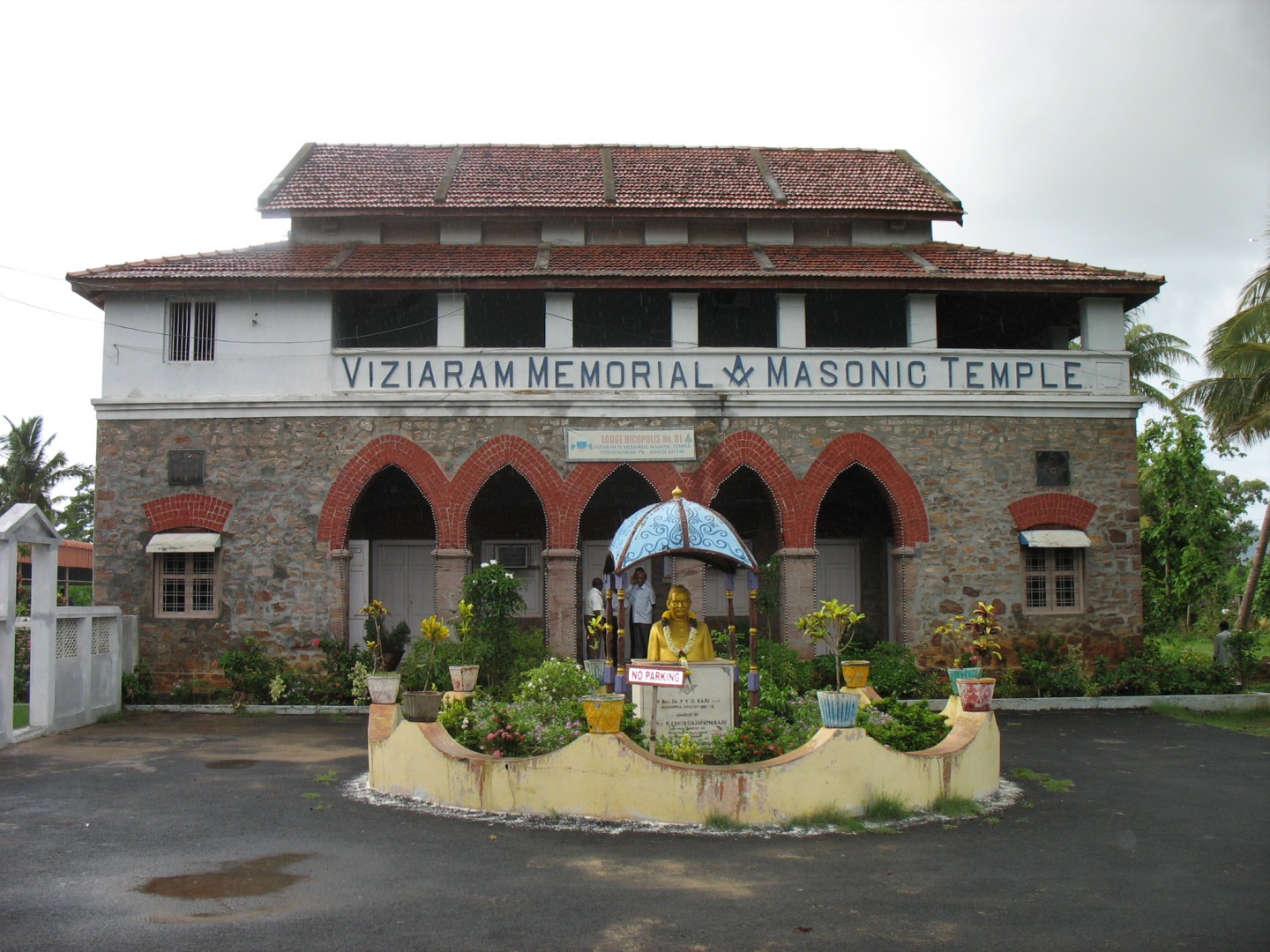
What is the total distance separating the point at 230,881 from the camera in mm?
7691

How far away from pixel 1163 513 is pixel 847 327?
1105cm

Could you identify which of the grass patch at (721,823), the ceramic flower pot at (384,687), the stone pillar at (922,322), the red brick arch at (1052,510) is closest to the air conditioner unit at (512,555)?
the stone pillar at (922,322)

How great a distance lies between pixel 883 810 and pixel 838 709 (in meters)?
0.94

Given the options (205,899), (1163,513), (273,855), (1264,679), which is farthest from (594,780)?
(1163,513)

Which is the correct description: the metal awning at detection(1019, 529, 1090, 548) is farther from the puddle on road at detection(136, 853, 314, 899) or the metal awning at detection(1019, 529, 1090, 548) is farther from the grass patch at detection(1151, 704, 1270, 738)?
the puddle on road at detection(136, 853, 314, 899)

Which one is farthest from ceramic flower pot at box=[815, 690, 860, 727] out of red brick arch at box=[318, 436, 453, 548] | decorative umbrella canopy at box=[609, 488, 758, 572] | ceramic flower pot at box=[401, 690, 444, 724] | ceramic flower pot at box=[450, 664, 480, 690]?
red brick arch at box=[318, 436, 453, 548]

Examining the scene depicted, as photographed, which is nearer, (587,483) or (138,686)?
(138,686)

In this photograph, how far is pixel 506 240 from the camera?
66.8 feet

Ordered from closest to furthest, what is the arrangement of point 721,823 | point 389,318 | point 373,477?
point 721,823
point 373,477
point 389,318

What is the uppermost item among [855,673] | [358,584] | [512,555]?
[512,555]

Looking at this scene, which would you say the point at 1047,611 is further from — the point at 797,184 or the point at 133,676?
→ the point at 133,676

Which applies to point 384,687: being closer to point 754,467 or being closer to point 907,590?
point 754,467

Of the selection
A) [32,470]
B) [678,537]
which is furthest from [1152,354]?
[32,470]

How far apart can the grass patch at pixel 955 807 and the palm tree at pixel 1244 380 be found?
42.4 feet
